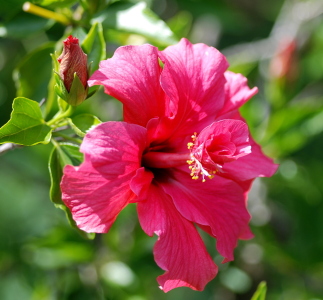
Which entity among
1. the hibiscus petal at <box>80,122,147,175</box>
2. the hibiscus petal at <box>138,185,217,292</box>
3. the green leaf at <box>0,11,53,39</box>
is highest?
the hibiscus petal at <box>80,122,147,175</box>

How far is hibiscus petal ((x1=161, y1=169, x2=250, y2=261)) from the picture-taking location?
140 centimetres

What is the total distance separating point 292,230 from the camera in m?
2.98

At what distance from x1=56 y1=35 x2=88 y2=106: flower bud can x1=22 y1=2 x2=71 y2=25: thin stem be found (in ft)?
1.22

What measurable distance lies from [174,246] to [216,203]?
0.67 ft

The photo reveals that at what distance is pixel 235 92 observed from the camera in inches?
62.7

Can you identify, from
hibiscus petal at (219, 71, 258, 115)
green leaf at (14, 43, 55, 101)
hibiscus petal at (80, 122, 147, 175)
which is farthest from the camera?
green leaf at (14, 43, 55, 101)

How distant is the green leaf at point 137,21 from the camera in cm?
158

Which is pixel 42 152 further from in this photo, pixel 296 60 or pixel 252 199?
pixel 296 60

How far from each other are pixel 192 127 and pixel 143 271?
1148 mm

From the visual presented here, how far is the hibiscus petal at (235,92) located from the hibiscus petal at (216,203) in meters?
0.23

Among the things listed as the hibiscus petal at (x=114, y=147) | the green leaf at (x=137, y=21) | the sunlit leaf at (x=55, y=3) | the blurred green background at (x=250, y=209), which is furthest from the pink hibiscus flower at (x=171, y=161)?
the blurred green background at (x=250, y=209)

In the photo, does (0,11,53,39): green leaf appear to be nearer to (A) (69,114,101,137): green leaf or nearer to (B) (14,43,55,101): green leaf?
(B) (14,43,55,101): green leaf

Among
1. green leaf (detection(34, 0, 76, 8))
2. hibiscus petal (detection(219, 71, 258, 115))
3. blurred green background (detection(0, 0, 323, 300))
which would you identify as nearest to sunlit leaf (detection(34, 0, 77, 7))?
green leaf (detection(34, 0, 76, 8))

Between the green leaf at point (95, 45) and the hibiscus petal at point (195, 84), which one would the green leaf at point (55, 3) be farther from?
the hibiscus petal at point (195, 84)
